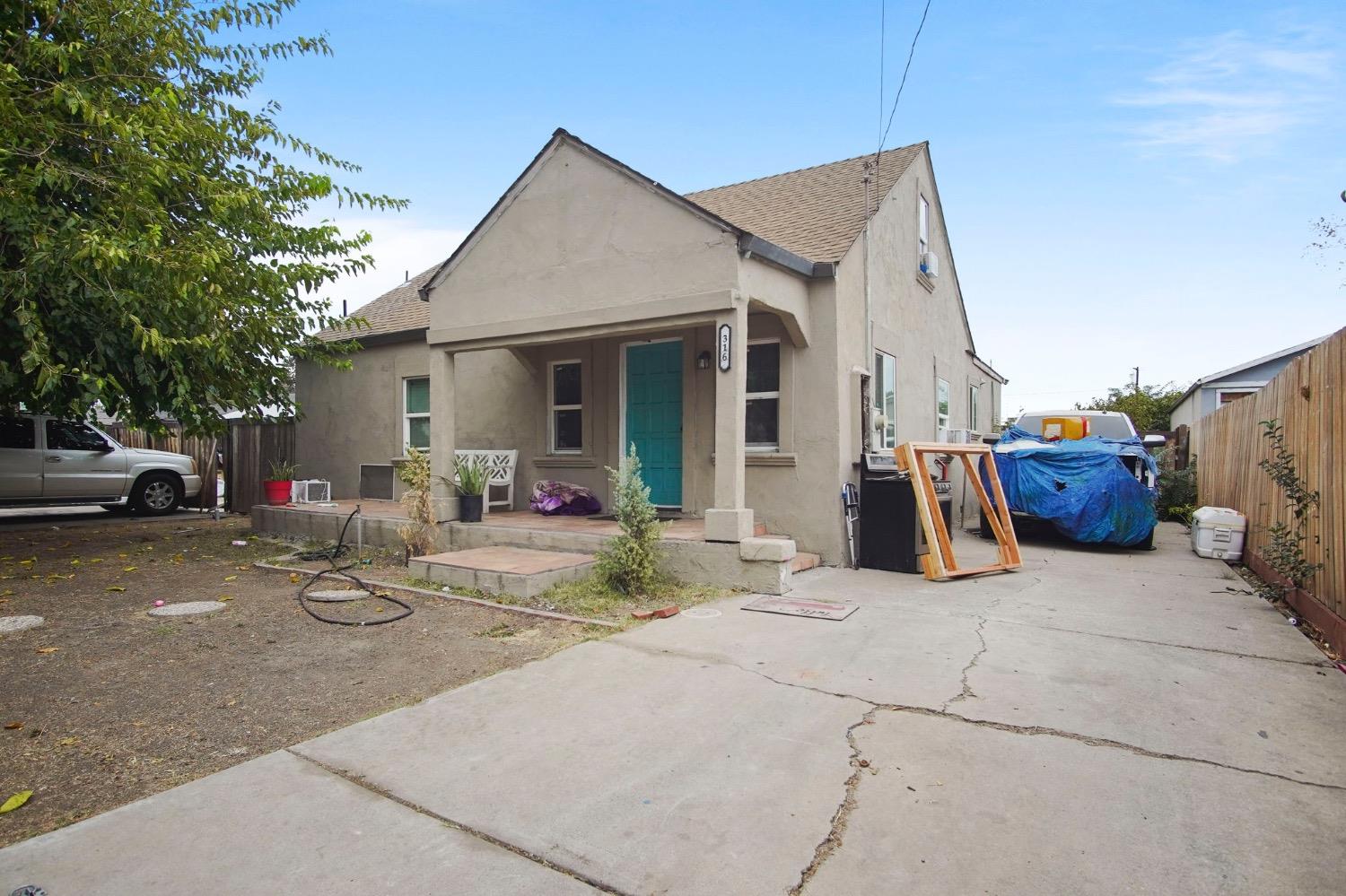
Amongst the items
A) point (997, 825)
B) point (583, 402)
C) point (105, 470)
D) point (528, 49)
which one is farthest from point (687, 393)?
point (105, 470)

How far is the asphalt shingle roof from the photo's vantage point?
8.57 metres

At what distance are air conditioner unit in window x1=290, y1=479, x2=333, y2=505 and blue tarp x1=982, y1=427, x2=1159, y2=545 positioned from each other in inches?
410

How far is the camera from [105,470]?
12.2 meters

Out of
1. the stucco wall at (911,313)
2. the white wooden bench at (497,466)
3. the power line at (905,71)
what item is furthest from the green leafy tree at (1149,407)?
the white wooden bench at (497,466)

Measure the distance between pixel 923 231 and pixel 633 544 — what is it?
8.09m

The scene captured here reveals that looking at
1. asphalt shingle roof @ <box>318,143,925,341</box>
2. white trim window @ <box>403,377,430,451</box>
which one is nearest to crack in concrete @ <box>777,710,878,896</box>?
asphalt shingle roof @ <box>318,143,925,341</box>

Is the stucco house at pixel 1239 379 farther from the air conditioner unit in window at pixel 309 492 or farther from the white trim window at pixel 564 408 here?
the air conditioner unit in window at pixel 309 492

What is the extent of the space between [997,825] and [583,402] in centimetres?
789

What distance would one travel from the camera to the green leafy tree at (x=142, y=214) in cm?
629

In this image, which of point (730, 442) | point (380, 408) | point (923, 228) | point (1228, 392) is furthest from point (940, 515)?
point (1228, 392)

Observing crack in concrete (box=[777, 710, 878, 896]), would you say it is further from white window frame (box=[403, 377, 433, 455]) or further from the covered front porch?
white window frame (box=[403, 377, 433, 455])

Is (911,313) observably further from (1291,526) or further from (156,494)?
(156,494)

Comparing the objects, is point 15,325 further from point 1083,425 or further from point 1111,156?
point 1083,425

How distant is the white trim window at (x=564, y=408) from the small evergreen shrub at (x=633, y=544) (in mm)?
3695
